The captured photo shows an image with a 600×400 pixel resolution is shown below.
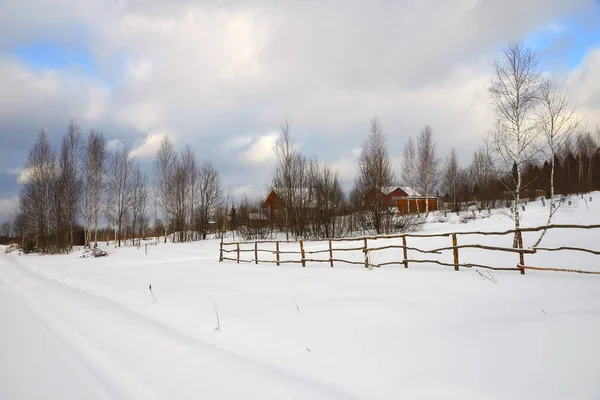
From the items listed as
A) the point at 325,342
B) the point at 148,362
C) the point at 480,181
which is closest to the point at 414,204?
the point at 480,181

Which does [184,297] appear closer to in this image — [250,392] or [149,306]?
[149,306]

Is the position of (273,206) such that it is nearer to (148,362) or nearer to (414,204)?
(414,204)

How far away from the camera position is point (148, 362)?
4.53 meters

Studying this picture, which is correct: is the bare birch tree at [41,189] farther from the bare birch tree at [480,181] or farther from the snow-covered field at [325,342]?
the bare birch tree at [480,181]

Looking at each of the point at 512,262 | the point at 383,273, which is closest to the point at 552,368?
the point at 383,273

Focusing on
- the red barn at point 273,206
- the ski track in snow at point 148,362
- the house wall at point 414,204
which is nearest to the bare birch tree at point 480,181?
the house wall at point 414,204

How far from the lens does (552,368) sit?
3518mm

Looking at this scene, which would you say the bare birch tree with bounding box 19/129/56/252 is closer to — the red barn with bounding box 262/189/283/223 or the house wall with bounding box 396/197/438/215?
the red barn with bounding box 262/189/283/223

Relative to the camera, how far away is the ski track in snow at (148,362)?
3.68 metres

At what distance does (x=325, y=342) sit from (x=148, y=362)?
2442mm

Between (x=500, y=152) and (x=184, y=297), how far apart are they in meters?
13.2

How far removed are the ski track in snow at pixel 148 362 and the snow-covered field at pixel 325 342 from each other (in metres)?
0.02

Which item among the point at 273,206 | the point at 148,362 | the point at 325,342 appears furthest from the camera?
the point at 273,206

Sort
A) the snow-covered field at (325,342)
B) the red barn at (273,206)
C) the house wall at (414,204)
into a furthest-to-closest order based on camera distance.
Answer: the house wall at (414,204) → the red barn at (273,206) → the snow-covered field at (325,342)
